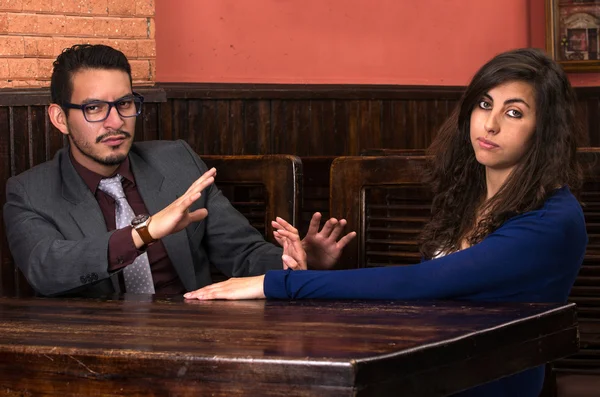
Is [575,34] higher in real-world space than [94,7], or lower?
higher

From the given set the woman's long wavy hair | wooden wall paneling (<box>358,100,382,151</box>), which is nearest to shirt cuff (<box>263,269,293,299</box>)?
the woman's long wavy hair

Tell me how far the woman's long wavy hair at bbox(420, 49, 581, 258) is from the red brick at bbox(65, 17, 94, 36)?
1.83 meters

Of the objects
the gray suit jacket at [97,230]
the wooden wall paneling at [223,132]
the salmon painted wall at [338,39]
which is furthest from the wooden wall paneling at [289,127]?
the gray suit jacket at [97,230]

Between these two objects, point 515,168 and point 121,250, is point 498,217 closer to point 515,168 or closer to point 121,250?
point 515,168

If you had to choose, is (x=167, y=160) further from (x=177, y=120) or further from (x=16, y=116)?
(x=177, y=120)

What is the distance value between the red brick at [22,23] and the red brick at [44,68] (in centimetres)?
11

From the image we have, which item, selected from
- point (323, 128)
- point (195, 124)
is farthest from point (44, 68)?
point (323, 128)

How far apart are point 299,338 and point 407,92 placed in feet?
12.3

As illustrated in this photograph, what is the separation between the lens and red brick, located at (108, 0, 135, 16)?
12.6ft

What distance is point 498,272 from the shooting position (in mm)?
Result: 1946

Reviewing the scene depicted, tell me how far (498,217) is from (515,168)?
0.15 meters

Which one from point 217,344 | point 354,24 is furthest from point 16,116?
point 217,344

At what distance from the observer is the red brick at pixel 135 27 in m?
3.88

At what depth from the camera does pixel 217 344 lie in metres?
1.51
